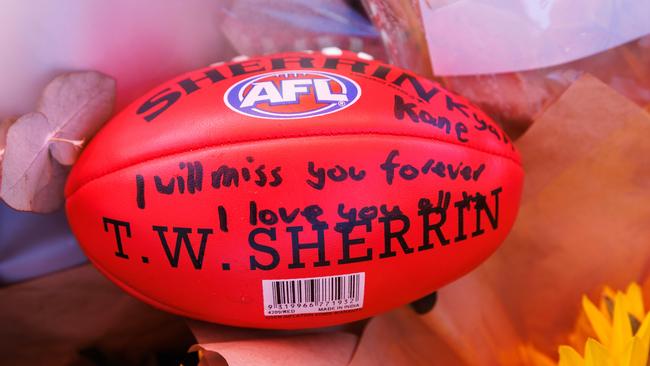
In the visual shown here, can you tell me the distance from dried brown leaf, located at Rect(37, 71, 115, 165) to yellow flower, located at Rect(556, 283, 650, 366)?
0.57 meters

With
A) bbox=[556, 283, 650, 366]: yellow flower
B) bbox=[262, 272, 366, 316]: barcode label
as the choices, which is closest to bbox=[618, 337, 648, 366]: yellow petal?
bbox=[556, 283, 650, 366]: yellow flower

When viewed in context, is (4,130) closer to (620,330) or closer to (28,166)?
(28,166)

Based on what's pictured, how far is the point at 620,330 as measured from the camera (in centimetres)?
68

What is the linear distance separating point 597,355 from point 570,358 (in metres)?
0.04

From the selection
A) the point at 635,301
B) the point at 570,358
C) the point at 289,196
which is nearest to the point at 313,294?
the point at 289,196

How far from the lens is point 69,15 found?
2.54ft

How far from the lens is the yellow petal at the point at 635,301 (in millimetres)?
733

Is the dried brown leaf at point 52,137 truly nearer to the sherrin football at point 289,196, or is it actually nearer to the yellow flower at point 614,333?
the sherrin football at point 289,196

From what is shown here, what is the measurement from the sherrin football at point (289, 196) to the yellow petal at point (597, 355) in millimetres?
142

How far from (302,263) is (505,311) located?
0.32 meters

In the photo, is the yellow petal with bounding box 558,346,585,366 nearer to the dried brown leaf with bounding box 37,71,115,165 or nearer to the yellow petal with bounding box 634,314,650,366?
the yellow petal with bounding box 634,314,650,366

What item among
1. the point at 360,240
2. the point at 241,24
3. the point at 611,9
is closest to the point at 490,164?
the point at 360,240

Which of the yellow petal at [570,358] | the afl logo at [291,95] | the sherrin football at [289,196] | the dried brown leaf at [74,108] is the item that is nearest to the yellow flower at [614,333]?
the yellow petal at [570,358]

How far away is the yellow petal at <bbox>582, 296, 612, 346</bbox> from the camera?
71cm
